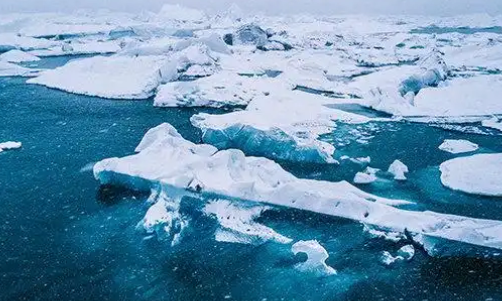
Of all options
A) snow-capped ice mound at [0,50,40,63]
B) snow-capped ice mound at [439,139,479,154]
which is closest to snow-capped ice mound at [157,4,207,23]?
snow-capped ice mound at [0,50,40,63]

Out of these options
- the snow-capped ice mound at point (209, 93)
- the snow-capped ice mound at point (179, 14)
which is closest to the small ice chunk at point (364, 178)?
the snow-capped ice mound at point (209, 93)

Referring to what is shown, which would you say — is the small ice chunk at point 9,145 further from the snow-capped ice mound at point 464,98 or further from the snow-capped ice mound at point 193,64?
the snow-capped ice mound at point 464,98

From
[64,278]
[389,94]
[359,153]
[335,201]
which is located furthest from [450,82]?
[64,278]

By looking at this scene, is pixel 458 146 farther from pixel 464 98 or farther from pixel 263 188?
pixel 263 188

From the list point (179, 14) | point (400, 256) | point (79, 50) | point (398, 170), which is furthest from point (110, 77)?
point (179, 14)

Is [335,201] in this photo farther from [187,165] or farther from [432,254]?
[187,165]

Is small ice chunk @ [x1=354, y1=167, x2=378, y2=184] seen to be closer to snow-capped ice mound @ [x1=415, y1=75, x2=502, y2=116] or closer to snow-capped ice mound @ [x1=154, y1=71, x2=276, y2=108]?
snow-capped ice mound @ [x1=415, y1=75, x2=502, y2=116]
